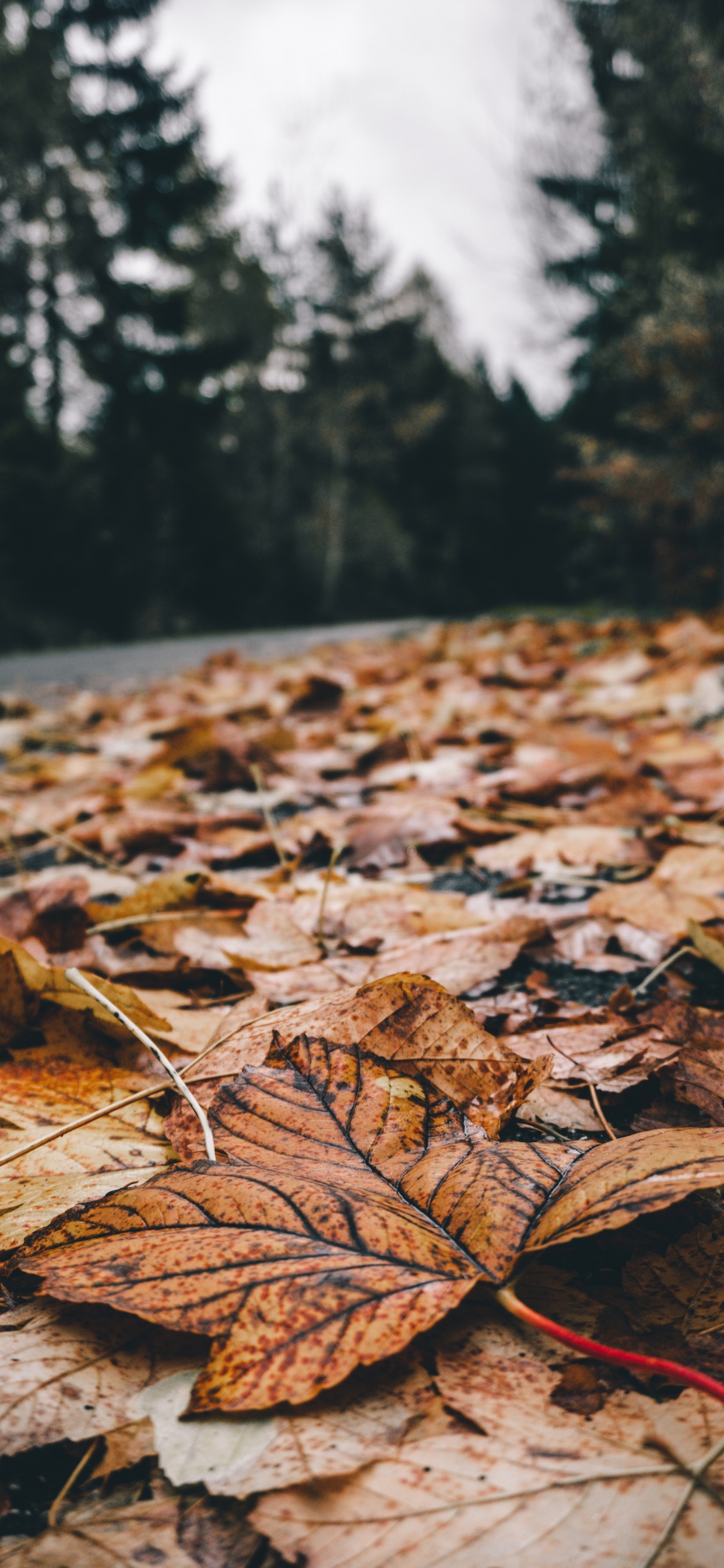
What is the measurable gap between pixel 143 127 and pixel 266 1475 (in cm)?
1811

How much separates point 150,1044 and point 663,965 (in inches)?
17.0

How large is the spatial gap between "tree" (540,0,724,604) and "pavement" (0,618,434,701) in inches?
89.3

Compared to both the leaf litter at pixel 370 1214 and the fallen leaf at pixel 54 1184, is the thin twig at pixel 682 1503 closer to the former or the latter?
the leaf litter at pixel 370 1214

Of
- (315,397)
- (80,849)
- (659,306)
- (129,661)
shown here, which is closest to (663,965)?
(80,849)

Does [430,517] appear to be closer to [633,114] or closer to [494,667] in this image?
[633,114]

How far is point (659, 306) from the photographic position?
8.16 metres

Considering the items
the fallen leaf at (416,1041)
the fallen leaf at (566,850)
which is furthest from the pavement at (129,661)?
the fallen leaf at (416,1041)

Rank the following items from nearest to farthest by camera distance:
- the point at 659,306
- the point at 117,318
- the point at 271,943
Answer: the point at 271,943 → the point at 659,306 → the point at 117,318

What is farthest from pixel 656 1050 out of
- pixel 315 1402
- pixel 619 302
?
pixel 619 302

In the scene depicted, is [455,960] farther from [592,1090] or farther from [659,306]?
[659,306]

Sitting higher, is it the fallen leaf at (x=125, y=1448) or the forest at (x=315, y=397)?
the forest at (x=315, y=397)

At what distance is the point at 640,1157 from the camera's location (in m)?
0.39

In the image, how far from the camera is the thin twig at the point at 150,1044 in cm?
47

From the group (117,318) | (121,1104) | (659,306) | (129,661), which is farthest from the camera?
(117,318)
